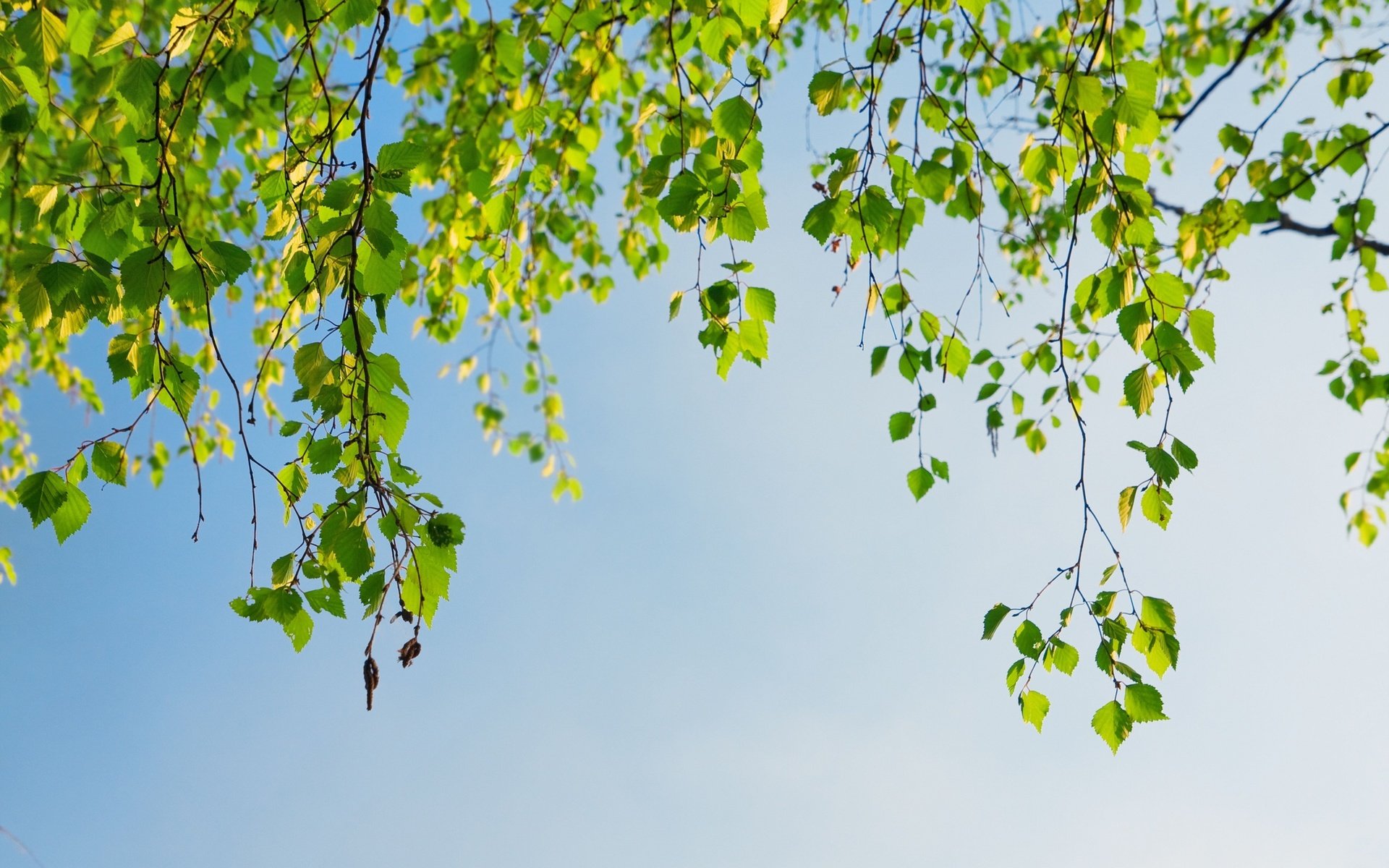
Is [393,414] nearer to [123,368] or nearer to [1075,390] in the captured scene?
[123,368]

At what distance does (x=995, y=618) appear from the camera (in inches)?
74.5

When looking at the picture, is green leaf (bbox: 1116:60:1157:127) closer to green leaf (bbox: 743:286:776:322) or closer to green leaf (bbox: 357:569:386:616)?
green leaf (bbox: 743:286:776:322)

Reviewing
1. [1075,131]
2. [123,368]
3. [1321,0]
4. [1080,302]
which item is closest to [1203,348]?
[1080,302]

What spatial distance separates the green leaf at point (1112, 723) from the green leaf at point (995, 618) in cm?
26

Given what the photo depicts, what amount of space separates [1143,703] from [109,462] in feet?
6.76

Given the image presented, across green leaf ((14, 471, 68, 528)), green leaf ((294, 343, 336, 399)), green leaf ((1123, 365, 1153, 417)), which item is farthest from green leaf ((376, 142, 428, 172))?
green leaf ((1123, 365, 1153, 417))

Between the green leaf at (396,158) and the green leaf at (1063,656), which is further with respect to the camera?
the green leaf at (1063,656)

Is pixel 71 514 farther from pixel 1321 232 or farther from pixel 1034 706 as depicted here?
pixel 1321 232

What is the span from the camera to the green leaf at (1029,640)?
1.83 metres

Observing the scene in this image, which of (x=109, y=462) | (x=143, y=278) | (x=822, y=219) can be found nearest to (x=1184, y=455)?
(x=822, y=219)

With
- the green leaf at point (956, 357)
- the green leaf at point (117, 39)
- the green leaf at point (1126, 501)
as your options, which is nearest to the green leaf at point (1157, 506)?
the green leaf at point (1126, 501)

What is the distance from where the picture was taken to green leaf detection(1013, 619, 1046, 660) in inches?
72.2

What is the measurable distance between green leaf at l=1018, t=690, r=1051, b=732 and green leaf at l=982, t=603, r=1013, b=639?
0.49ft

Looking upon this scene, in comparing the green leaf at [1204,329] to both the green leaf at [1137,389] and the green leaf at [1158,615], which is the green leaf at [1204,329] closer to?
the green leaf at [1137,389]
